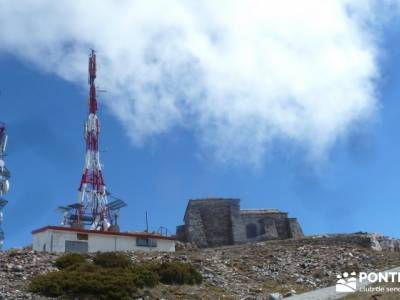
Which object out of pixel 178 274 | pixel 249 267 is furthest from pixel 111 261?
pixel 249 267

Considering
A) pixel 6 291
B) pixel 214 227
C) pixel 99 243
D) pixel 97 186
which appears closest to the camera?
pixel 6 291

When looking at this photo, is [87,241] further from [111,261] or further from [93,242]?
[111,261]

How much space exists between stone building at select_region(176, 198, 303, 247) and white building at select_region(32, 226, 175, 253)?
15.0m

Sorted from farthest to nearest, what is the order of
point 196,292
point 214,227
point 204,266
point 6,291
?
point 214,227
point 204,266
point 196,292
point 6,291

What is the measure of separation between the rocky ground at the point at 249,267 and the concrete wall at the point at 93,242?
130 inches

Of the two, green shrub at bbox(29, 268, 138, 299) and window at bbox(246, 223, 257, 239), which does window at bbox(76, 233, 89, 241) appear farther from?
window at bbox(246, 223, 257, 239)

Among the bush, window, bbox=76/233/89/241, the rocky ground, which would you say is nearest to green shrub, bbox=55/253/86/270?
the bush

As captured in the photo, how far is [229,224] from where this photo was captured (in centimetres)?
5238

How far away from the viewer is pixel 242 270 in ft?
92.6

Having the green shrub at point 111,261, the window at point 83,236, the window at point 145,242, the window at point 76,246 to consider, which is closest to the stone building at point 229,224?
the window at point 145,242

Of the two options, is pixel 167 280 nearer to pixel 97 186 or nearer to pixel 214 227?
pixel 97 186

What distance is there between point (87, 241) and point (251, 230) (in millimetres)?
22500

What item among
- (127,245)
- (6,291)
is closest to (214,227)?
(127,245)

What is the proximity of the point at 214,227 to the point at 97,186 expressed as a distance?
39.8 feet
